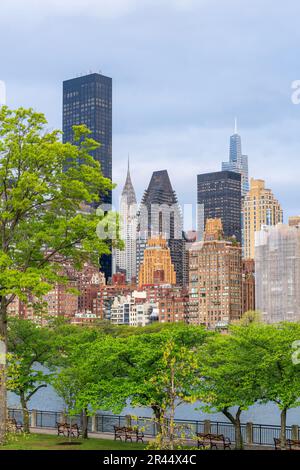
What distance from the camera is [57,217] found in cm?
4234

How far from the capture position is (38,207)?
4184 cm

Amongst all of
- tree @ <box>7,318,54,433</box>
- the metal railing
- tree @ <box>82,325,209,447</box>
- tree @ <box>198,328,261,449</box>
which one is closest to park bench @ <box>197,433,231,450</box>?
tree @ <box>198,328,261,449</box>

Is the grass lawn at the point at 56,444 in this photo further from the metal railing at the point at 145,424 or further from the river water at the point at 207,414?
the river water at the point at 207,414

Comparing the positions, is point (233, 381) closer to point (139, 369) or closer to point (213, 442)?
point (139, 369)

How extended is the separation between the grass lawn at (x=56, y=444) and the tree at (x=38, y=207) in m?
1.23

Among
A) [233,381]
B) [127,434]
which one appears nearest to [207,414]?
[127,434]

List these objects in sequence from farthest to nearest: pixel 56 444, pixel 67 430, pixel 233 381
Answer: pixel 67 430 < pixel 56 444 < pixel 233 381

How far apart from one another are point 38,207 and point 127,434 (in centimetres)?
1276

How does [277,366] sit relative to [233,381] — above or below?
above

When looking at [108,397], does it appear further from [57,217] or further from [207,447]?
[57,217]

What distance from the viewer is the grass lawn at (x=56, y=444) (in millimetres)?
39031

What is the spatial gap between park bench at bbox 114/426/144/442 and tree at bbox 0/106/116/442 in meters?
7.54

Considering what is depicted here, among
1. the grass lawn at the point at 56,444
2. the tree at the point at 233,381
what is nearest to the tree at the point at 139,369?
the tree at the point at 233,381
